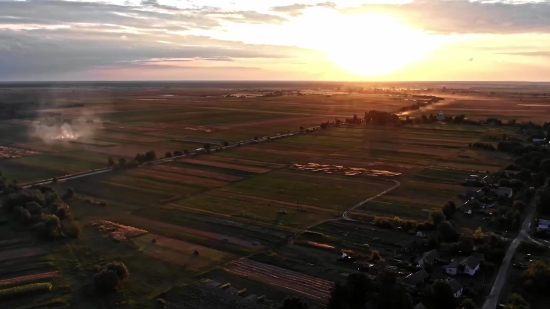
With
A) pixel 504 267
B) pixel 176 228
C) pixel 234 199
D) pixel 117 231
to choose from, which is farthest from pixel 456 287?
pixel 117 231

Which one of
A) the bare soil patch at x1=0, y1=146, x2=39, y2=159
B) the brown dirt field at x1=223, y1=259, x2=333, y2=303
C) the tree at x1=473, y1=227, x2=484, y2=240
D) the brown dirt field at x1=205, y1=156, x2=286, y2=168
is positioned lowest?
the brown dirt field at x1=223, y1=259, x2=333, y2=303

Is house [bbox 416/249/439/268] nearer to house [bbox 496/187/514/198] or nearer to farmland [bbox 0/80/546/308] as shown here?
farmland [bbox 0/80/546/308]

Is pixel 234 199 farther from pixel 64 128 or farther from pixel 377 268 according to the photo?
pixel 64 128

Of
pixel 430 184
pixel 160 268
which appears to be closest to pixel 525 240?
pixel 430 184

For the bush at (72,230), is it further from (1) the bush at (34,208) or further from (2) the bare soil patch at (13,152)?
(2) the bare soil patch at (13,152)

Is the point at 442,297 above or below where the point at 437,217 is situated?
below

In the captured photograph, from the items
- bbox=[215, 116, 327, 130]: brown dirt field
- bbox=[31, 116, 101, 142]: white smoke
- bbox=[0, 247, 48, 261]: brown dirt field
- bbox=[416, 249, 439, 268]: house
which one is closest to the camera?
bbox=[416, 249, 439, 268]: house

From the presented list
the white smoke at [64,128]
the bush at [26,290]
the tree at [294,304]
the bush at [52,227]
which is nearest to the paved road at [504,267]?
the tree at [294,304]

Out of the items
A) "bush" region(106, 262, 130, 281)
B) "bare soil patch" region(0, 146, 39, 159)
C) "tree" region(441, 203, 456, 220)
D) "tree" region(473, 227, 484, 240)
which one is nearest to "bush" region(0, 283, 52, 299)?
"bush" region(106, 262, 130, 281)
